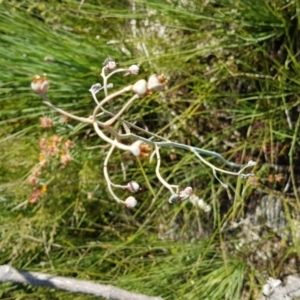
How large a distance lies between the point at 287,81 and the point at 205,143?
0.26m

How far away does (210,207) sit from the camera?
5.62 feet

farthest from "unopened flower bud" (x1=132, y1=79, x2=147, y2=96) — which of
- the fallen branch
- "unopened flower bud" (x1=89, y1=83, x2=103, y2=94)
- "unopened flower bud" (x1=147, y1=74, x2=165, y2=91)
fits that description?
the fallen branch

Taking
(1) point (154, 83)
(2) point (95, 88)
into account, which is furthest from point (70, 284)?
(1) point (154, 83)

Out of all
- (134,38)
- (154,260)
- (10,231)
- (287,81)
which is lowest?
(154,260)

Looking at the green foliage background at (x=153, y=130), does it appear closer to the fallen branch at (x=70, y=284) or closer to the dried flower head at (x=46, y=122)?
the dried flower head at (x=46, y=122)

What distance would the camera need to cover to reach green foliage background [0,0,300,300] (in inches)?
63.8

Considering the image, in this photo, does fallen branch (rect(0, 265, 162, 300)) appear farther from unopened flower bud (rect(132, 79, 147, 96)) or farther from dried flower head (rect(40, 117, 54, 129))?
unopened flower bud (rect(132, 79, 147, 96))

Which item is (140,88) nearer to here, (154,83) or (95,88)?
(154,83)

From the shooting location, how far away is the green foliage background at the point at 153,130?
5.32ft

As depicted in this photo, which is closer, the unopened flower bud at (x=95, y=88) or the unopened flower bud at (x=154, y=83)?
the unopened flower bud at (x=154, y=83)

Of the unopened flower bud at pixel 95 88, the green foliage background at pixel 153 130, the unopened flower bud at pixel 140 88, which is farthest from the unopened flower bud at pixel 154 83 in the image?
the green foliage background at pixel 153 130

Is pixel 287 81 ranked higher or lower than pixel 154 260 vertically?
higher

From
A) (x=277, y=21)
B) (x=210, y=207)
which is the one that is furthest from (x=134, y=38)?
(x=210, y=207)

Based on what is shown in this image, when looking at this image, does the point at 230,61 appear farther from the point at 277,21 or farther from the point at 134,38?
the point at 134,38
